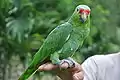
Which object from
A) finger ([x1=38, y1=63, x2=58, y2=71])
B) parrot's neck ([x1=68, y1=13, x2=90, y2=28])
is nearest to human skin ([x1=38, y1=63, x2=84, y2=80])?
finger ([x1=38, y1=63, x2=58, y2=71])

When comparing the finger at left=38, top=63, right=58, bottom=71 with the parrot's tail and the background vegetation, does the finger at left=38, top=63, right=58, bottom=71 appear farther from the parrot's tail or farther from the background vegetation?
the background vegetation

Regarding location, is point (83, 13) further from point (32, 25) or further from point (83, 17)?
point (32, 25)

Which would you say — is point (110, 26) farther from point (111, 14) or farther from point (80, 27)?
point (80, 27)

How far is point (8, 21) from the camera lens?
7.12 ft

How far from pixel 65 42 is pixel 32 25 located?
87cm

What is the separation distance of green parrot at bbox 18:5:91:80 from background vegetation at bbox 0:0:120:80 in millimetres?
679

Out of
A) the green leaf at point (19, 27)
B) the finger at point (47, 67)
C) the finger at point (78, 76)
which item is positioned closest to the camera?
the finger at point (47, 67)

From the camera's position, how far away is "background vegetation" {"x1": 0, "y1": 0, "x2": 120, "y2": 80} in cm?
211

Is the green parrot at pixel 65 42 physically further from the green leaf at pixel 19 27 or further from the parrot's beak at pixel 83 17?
the green leaf at pixel 19 27

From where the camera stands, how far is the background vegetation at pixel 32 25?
6.92 feet

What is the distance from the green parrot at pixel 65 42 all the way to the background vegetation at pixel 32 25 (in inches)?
26.7

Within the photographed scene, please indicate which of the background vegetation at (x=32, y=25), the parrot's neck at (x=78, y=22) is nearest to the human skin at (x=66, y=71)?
the parrot's neck at (x=78, y=22)

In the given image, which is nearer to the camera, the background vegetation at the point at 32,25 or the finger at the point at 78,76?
the finger at the point at 78,76

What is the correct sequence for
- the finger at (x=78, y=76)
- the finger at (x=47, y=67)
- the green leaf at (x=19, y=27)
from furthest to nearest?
the green leaf at (x=19, y=27), the finger at (x=78, y=76), the finger at (x=47, y=67)
